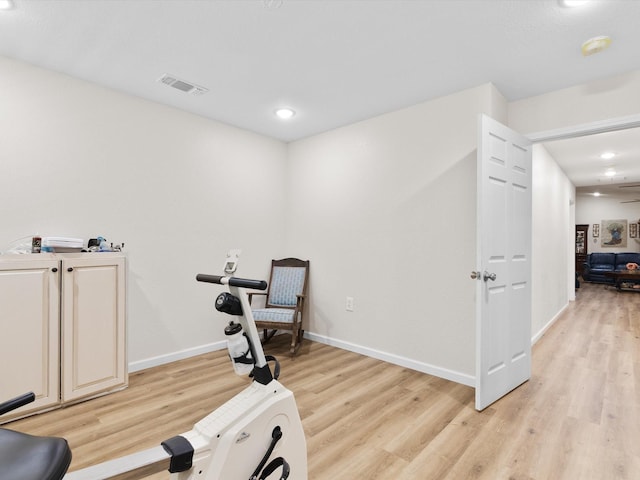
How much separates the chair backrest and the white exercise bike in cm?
238

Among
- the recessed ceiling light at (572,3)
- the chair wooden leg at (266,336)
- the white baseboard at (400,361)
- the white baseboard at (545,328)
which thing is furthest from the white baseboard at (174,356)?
the recessed ceiling light at (572,3)

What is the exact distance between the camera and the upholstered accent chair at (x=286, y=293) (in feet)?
11.7

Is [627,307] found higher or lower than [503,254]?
lower

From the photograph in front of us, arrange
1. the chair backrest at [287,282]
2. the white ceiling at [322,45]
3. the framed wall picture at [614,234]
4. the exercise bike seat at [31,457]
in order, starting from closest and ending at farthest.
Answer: the exercise bike seat at [31,457] < the white ceiling at [322,45] < the chair backrest at [287,282] < the framed wall picture at [614,234]

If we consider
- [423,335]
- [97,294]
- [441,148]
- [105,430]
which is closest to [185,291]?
[97,294]

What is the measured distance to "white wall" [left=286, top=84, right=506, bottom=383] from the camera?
9.34ft

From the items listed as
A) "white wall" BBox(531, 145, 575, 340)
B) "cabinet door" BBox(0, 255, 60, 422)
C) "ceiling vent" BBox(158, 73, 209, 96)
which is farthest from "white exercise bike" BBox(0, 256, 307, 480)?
"white wall" BBox(531, 145, 575, 340)

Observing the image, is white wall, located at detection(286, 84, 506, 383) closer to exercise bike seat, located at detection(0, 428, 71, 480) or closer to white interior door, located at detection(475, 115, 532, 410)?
white interior door, located at detection(475, 115, 532, 410)

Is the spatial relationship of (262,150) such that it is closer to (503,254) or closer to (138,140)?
(138,140)

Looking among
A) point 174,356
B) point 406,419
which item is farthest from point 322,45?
point 174,356

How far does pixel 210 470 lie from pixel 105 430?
4.52 feet

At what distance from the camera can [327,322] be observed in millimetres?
3904

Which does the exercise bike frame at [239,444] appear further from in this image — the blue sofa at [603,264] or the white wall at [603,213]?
the white wall at [603,213]

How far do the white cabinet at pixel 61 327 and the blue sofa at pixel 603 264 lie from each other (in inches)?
430
